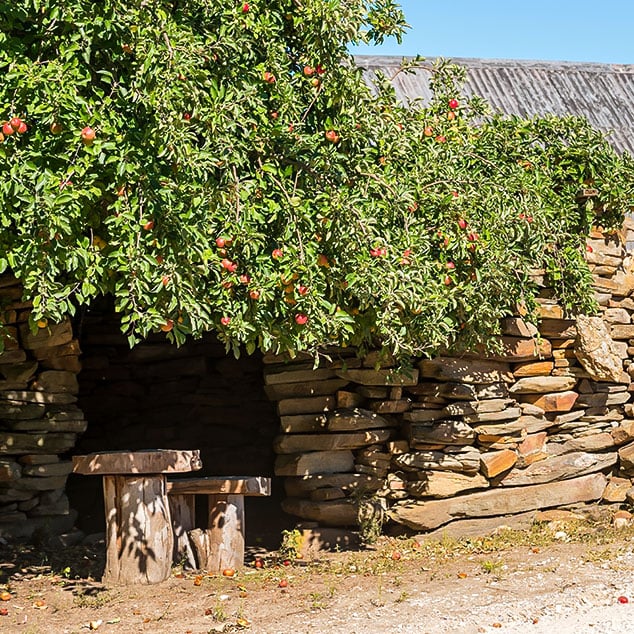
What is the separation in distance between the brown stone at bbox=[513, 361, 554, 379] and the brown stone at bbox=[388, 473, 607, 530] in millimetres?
1010

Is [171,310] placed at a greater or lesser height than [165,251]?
lesser

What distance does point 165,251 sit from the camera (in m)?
5.36

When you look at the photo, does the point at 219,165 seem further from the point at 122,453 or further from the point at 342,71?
the point at 122,453

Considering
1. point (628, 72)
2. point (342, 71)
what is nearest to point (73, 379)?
point (342, 71)

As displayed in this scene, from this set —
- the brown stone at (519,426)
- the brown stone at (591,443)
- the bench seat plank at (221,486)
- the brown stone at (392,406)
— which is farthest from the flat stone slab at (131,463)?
the brown stone at (591,443)

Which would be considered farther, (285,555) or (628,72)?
(628,72)

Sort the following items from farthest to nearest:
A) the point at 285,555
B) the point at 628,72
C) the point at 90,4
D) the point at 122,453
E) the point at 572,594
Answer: the point at 628,72 < the point at 285,555 < the point at 122,453 < the point at 572,594 < the point at 90,4

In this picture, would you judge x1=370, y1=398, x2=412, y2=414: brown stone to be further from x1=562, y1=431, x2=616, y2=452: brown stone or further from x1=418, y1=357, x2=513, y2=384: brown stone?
x1=562, y1=431, x2=616, y2=452: brown stone

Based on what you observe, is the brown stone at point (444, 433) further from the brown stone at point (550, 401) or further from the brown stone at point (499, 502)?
the brown stone at point (550, 401)

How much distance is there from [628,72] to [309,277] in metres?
9.06

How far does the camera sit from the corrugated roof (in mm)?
11523

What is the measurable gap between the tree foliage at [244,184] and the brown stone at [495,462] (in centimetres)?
110

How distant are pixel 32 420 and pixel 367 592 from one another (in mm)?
3540

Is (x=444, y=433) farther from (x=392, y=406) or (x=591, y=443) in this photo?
(x=591, y=443)
